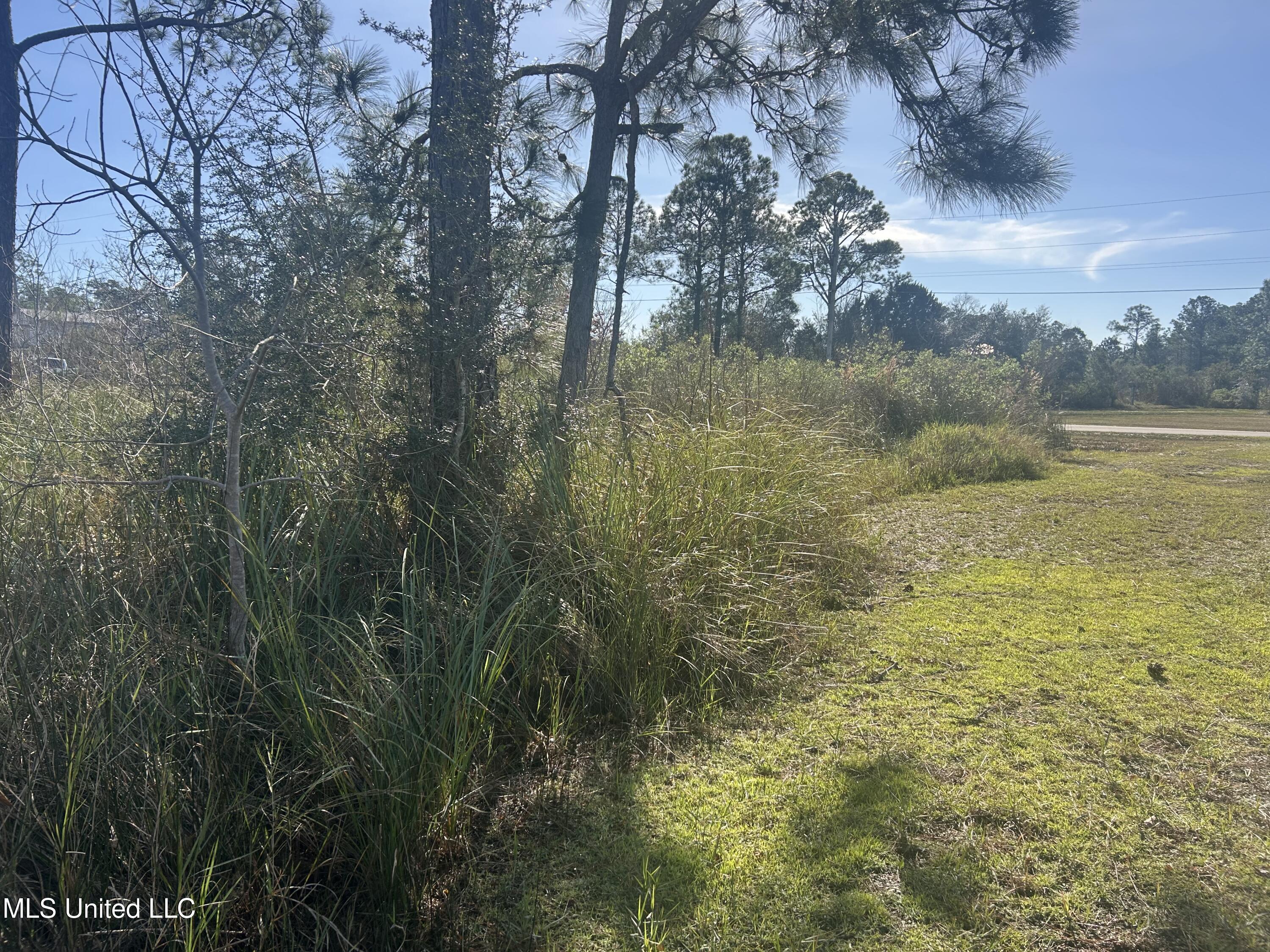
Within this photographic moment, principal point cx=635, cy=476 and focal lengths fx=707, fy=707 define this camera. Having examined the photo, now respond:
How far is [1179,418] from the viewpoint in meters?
21.6

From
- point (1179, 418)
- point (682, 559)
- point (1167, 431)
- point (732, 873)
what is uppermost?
point (1179, 418)

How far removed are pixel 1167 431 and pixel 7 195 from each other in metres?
19.8

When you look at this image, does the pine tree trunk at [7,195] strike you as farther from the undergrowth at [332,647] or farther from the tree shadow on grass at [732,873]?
the tree shadow on grass at [732,873]

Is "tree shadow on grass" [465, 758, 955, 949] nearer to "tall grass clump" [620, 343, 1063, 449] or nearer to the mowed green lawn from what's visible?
the mowed green lawn

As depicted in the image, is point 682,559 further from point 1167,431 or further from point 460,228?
point 1167,431

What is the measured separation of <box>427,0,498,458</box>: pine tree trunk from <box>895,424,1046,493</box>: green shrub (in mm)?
5419

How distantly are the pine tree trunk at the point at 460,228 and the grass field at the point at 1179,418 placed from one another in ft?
53.4

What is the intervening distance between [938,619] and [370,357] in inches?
125

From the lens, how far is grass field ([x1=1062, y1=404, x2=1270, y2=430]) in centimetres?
1769

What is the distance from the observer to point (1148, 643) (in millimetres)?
3414

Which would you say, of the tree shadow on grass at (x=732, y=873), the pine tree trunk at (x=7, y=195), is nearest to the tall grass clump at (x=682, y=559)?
the tree shadow on grass at (x=732, y=873)

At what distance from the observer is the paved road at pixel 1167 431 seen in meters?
14.1

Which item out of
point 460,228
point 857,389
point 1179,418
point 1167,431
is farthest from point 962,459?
point 1179,418

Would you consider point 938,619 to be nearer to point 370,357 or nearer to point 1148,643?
point 1148,643
